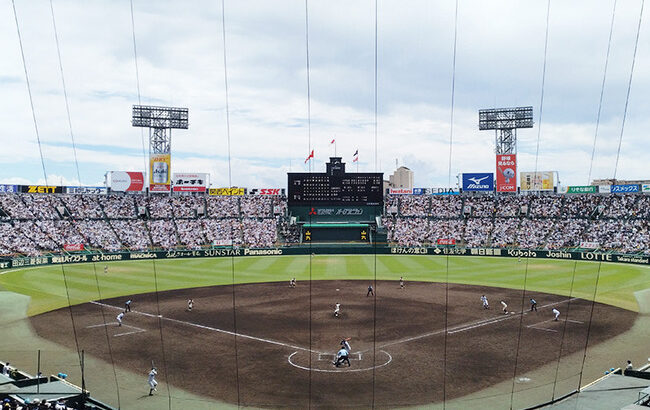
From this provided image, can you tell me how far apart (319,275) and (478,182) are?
4051cm

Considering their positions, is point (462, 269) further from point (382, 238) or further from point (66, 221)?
point (66, 221)

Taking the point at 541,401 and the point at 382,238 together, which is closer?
the point at 541,401

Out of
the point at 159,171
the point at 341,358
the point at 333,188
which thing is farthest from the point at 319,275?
the point at 159,171

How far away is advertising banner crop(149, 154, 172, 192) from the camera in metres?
77.9

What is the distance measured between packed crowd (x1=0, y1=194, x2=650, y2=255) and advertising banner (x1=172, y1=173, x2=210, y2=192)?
171 centimetres

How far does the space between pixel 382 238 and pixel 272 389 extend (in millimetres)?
57656

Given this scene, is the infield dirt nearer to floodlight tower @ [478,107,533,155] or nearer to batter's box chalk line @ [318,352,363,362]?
batter's box chalk line @ [318,352,363,362]

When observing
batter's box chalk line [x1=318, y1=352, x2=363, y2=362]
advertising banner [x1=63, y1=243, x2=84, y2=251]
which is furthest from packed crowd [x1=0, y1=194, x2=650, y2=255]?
batter's box chalk line [x1=318, y1=352, x2=363, y2=362]

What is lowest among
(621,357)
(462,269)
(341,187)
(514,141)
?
(462,269)

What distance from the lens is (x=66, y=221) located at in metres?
68.5

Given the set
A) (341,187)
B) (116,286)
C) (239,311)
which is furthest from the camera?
(341,187)

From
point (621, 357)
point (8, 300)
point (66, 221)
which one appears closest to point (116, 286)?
point (8, 300)

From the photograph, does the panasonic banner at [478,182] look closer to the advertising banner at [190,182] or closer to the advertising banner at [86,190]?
the advertising banner at [190,182]

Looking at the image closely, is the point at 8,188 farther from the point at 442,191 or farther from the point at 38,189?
the point at 442,191
